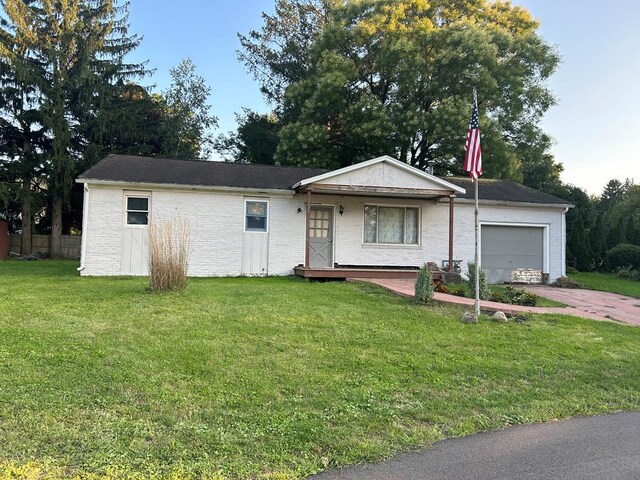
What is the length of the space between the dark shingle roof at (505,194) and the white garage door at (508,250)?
973 millimetres

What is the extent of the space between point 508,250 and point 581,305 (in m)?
5.33

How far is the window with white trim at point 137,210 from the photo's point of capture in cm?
1330

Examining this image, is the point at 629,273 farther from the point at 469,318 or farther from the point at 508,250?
the point at 469,318

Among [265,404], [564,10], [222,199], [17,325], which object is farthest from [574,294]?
[17,325]

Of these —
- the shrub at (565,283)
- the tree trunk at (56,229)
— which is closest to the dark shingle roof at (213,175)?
the shrub at (565,283)

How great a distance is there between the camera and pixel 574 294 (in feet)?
41.7

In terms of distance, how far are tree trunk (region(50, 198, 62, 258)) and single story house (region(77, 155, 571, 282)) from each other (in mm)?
11623

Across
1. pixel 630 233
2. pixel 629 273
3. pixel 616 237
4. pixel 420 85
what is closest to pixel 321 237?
pixel 420 85

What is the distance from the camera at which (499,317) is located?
7.66 m

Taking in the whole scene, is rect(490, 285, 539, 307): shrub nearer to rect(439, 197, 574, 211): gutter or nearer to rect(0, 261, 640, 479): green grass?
rect(0, 261, 640, 479): green grass

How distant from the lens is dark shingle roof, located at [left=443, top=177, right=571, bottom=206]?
15.4 m

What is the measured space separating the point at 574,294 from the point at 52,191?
957 inches

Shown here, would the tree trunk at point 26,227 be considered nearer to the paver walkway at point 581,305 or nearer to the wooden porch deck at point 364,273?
the wooden porch deck at point 364,273

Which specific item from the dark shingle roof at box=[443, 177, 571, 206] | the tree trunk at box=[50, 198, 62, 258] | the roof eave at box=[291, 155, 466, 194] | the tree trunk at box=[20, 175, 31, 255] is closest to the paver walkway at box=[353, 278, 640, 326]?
the roof eave at box=[291, 155, 466, 194]
